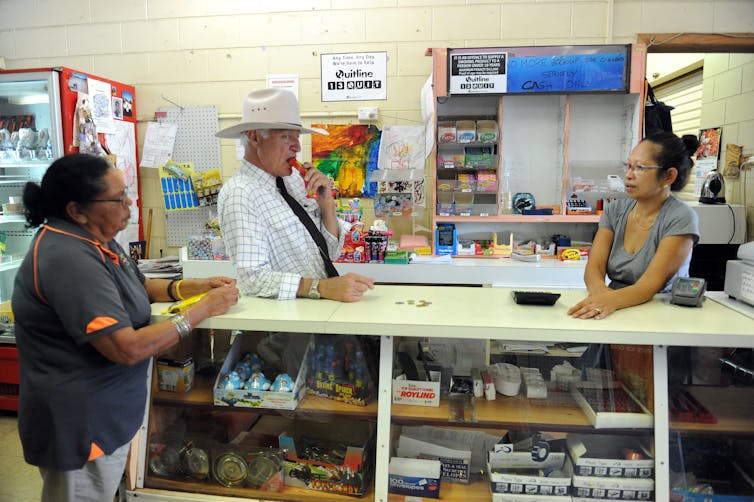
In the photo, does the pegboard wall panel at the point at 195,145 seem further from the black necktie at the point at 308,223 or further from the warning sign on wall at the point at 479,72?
the black necktie at the point at 308,223

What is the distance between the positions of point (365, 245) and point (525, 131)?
1551mm

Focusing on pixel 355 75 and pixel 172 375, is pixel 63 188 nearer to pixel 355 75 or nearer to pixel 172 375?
pixel 172 375

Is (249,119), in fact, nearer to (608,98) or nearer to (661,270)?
(661,270)

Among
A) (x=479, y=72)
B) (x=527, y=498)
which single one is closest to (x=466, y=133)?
(x=479, y=72)

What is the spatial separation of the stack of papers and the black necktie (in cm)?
216

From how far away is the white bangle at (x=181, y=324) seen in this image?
162 cm

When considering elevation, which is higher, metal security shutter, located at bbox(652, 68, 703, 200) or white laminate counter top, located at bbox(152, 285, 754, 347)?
metal security shutter, located at bbox(652, 68, 703, 200)

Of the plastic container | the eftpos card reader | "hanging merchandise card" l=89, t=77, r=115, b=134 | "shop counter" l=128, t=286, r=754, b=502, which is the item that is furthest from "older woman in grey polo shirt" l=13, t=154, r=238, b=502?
"hanging merchandise card" l=89, t=77, r=115, b=134

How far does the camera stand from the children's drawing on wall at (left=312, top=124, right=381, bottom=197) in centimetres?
425

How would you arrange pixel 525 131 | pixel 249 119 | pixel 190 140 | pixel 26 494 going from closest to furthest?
pixel 249 119
pixel 26 494
pixel 525 131
pixel 190 140

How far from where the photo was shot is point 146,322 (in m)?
1.73

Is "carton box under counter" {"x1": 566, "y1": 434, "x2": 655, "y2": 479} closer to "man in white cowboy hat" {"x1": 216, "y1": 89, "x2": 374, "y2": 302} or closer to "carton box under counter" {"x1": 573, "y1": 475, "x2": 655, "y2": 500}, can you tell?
"carton box under counter" {"x1": 573, "y1": 475, "x2": 655, "y2": 500}

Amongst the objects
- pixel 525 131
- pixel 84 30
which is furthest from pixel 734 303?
pixel 84 30

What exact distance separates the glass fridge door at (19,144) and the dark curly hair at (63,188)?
2624 millimetres
